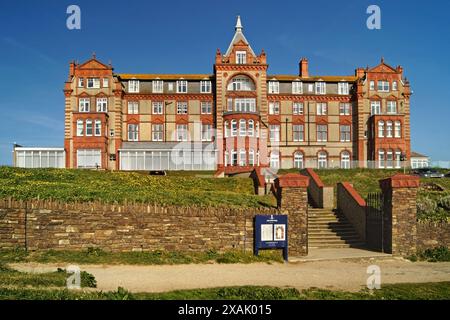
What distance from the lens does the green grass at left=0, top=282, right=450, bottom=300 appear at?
10.1 m

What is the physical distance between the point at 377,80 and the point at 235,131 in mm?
21292

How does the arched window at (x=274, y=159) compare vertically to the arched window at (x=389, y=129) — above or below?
below

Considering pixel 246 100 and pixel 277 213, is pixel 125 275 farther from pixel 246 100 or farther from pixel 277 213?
pixel 246 100

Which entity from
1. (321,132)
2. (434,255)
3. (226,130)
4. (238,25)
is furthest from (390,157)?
(434,255)

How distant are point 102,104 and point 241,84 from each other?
17.9 meters

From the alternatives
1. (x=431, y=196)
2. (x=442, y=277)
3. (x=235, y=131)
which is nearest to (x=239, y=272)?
(x=442, y=277)

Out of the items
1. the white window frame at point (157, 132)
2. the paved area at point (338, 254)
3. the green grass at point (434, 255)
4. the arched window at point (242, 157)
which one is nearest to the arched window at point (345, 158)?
the arched window at point (242, 157)

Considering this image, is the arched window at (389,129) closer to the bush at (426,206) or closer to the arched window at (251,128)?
the arched window at (251,128)

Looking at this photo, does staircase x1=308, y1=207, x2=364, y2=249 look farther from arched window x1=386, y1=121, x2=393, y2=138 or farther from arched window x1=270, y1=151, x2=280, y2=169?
arched window x1=386, y1=121, x2=393, y2=138

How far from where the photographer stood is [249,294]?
11297 millimetres

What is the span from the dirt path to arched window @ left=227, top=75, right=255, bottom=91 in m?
41.9

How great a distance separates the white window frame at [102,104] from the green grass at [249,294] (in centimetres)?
4767

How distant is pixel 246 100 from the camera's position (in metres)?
56.9

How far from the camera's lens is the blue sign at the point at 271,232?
56.2 ft
